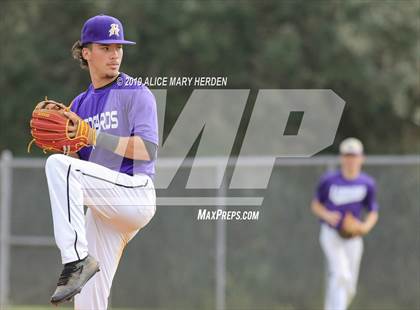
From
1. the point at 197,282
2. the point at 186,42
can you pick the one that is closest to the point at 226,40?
the point at 186,42

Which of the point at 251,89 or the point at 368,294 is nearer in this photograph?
the point at 368,294

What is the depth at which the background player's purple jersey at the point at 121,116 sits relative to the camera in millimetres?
5996

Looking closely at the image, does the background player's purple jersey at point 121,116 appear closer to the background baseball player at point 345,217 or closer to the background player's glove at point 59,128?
the background player's glove at point 59,128

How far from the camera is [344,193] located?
1121 cm

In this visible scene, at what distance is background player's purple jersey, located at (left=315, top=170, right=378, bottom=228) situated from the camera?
11148 mm

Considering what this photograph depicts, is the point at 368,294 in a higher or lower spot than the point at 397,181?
lower

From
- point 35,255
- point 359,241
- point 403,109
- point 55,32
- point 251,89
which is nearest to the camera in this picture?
point 359,241

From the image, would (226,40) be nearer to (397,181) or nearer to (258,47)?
(258,47)

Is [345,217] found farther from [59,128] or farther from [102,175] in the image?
[59,128]

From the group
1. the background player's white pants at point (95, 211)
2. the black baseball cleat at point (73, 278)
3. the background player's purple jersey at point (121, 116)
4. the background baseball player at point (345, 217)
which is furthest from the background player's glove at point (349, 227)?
the black baseball cleat at point (73, 278)

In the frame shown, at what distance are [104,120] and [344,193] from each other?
557 centimetres

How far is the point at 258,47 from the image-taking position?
57.2 ft

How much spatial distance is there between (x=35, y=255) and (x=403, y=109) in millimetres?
6969

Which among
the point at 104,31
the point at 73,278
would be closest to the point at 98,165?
the point at 73,278
